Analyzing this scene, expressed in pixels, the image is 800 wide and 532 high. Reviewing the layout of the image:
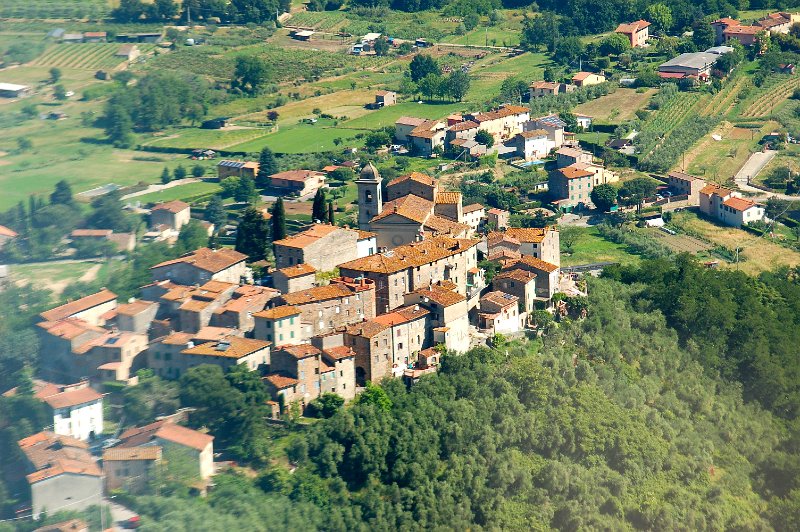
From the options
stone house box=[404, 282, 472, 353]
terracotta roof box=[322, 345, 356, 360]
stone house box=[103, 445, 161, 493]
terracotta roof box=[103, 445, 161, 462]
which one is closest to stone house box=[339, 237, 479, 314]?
stone house box=[404, 282, 472, 353]

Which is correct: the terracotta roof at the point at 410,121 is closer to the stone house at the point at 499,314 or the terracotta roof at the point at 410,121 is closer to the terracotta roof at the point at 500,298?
the terracotta roof at the point at 500,298

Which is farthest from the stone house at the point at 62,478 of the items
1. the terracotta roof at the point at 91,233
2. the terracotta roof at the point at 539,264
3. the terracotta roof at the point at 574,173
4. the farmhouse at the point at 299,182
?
the terracotta roof at the point at 574,173

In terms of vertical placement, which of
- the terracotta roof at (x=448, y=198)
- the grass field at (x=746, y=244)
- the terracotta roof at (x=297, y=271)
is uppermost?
the terracotta roof at (x=297, y=271)

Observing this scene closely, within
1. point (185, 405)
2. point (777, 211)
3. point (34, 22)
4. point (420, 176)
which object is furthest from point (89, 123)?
point (185, 405)

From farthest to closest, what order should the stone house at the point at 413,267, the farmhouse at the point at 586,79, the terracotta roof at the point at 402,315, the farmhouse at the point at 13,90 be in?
1. the farmhouse at the point at 586,79
2. the farmhouse at the point at 13,90
3. the stone house at the point at 413,267
4. the terracotta roof at the point at 402,315

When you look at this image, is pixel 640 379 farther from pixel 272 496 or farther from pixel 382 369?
pixel 272 496

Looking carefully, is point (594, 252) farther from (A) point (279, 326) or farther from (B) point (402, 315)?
(A) point (279, 326)

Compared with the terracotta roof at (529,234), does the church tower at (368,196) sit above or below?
above
